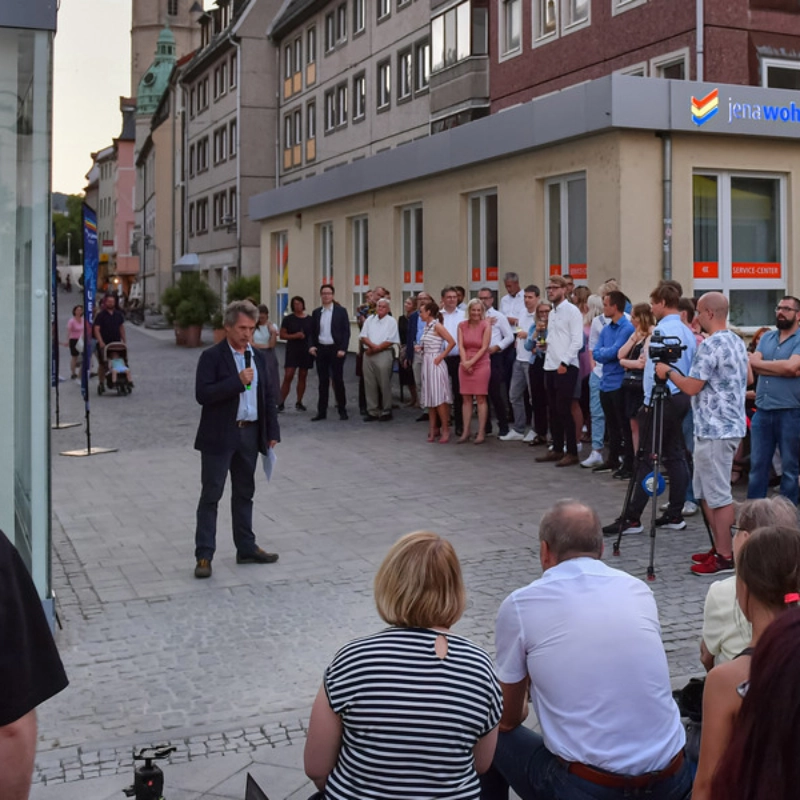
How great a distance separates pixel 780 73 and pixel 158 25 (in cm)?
9035

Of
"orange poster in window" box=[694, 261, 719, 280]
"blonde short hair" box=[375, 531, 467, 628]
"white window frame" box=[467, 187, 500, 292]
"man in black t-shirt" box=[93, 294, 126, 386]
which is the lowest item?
"blonde short hair" box=[375, 531, 467, 628]

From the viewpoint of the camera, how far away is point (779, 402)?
9.69 meters

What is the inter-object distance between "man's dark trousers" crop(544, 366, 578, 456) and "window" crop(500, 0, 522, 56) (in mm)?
16605

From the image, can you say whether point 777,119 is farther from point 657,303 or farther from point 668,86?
point 657,303

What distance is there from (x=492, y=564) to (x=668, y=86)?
9251 millimetres

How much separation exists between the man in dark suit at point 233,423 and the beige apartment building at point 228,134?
45341 millimetres

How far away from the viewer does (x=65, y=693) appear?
595 cm

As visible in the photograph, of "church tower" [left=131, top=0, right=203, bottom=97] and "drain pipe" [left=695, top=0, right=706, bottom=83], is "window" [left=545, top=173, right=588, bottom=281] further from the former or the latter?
"church tower" [left=131, top=0, right=203, bottom=97]

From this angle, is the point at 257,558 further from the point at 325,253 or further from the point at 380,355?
the point at 325,253

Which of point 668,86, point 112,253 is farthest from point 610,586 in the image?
point 112,253

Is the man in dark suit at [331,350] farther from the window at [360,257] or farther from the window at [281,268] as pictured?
the window at [281,268]

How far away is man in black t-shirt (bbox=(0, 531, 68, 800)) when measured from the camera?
7.04ft

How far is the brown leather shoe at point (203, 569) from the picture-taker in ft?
27.4

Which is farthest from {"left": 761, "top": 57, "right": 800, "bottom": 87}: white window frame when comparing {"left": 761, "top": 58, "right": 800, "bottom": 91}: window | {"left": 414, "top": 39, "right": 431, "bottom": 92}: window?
{"left": 414, "top": 39, "right": 431, "bottom": 92}: window
